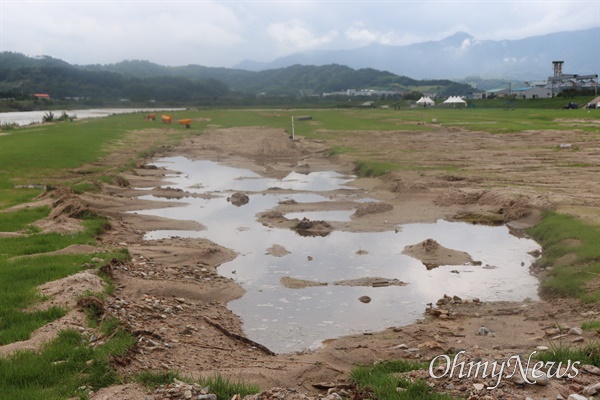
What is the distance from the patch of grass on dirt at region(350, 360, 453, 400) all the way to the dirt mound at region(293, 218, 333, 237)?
12.5m

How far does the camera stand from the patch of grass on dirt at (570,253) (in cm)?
1349

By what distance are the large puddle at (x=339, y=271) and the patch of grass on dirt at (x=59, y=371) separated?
3.91m

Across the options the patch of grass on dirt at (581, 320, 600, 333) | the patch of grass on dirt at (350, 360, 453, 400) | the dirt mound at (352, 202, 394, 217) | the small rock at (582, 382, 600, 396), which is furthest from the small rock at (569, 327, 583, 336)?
the dirt mound at (352, 202, 394, 217)

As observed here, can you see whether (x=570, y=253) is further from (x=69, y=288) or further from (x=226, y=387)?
(x=69, y=288)

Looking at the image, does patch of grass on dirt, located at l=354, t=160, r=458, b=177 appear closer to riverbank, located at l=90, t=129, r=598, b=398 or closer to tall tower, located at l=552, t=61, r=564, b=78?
riverbank, located at l=90, t=129, r=598, b=398

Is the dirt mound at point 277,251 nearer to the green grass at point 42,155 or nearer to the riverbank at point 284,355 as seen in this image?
the riverbank at point 284,355

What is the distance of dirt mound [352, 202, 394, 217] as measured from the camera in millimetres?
24656

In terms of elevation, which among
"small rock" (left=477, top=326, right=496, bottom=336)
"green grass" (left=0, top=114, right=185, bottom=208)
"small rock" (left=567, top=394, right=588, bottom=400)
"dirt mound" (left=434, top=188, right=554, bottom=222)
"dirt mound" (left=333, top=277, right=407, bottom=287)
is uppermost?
"green grass" (left=0, top=114, right=185, bottom=208)

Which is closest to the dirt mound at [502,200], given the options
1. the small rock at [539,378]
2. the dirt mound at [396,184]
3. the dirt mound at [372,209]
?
the dirt mound at [396,184]

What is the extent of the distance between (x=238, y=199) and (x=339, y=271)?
12705 mm

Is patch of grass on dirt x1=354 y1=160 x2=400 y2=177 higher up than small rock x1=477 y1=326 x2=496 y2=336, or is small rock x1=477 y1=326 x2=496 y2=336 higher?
patch of grass on dirt x1=354 y1=160 x2=400 y2=177

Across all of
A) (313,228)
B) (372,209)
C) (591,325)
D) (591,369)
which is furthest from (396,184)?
(591,369)

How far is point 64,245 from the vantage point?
16.5 metres

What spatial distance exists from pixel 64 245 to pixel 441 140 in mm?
41543
